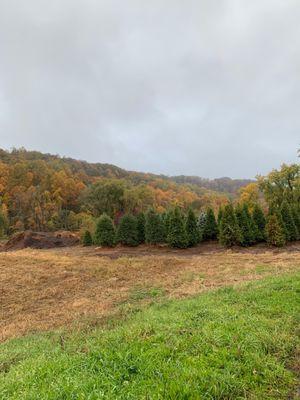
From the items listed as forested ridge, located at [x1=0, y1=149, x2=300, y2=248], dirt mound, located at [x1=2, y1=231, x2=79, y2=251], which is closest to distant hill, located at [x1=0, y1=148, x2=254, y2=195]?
forested ridge, located at [x1=0, y1=149, x2=300, y2=248]

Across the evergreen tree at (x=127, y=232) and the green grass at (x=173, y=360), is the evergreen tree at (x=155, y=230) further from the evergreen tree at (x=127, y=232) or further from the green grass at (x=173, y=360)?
the green grass at (x=173, y=360)

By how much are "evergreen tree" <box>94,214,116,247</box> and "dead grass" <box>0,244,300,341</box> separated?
7.65m

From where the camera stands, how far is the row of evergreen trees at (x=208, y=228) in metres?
21.2

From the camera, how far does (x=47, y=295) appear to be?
10.7 meters

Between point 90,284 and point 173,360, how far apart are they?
858 centimetres

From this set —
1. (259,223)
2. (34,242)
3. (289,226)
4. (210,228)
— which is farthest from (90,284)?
(34,242)

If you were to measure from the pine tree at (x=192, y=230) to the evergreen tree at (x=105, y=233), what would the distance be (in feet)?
20.3

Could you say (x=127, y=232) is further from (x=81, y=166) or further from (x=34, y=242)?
(x=81, y=166)

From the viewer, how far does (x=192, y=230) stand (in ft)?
76.0

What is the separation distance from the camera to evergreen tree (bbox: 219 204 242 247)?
20969 mm

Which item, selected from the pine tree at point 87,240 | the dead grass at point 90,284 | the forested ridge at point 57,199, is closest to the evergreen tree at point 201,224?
the dead grass at point 90,284

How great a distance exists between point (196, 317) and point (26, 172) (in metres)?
62.4

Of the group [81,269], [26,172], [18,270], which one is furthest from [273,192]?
[26,172]

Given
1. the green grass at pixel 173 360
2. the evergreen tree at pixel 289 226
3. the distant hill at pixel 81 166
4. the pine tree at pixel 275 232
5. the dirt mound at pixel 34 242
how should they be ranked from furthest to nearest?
the distant hill at pixel 81 166
the dirt mound at pixel 34 242
the evergreen tree at pixel 289 226
the pine tree at pixel 275 232
the green grass at pixel 173 360
